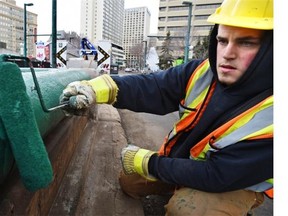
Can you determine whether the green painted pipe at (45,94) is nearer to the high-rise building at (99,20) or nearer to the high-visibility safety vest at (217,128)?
the high-visibility safety vest at (217,128)

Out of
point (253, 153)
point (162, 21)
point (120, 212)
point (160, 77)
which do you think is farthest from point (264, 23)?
point (162, 21)

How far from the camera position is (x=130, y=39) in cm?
10325

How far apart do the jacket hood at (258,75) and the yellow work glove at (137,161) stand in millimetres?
734

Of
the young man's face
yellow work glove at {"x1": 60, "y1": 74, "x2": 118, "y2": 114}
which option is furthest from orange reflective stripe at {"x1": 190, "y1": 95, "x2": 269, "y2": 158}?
yellow work glove at {"x1": 60, "y1": 74, "x2": 118, "y2": 114}

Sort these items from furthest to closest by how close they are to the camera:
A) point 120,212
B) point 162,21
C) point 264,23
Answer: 1. point 162,21
2. point 120,212
3. point 264,23

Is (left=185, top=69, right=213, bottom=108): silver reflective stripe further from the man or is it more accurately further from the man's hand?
the man's hand

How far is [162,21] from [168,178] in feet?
271

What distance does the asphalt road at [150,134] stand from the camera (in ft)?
8.78

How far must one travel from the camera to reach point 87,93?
5.70 feet

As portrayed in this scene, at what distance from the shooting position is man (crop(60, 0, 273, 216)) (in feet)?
5.39

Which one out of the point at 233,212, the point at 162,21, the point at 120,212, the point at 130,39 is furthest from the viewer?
the point at 130,39

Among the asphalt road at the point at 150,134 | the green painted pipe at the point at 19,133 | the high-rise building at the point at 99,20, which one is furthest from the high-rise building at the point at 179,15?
the green painted pipe at the point at 19,133

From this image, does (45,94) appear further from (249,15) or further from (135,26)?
(135,26)

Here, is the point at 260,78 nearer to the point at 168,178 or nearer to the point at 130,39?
the point at 168,178
